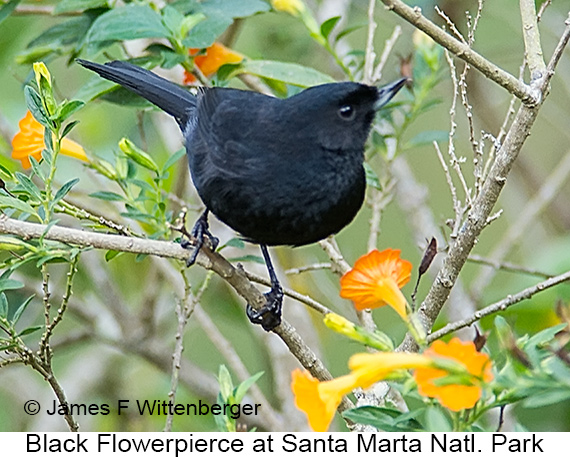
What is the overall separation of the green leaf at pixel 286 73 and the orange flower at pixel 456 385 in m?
1.43

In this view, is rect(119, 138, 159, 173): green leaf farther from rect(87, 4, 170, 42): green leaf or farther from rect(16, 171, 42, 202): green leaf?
rect(16, 171, 42, 202): green leaf

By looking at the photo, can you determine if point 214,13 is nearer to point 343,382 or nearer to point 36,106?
point 36,106

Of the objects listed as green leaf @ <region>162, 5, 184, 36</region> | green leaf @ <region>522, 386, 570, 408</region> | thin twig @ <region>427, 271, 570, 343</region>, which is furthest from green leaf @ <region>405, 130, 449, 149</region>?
green leaf @ <region>522, 386, 570, 408</region>

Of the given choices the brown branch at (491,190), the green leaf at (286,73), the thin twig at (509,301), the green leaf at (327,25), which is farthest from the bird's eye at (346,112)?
the thin twig at (509,301)

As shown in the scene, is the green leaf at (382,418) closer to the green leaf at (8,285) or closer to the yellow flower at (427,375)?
the yellow flower at (427,375)

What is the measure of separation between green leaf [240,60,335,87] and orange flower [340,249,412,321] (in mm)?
923

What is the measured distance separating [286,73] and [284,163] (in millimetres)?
393

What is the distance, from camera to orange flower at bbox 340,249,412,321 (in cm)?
163

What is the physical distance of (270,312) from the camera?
2.16m

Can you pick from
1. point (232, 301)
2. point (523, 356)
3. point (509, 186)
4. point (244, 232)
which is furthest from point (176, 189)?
point (523, 356)

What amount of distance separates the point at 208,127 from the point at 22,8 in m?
1.08

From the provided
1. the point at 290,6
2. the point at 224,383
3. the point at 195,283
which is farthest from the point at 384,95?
the point at 195,283

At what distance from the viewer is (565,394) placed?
1074 millimetres
